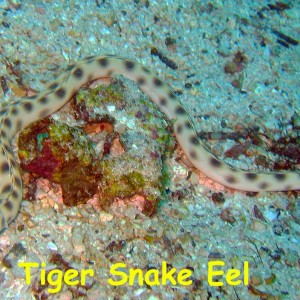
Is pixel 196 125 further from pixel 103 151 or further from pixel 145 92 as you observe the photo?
pixel 103 151

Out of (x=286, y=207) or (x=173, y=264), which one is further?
(x=286, y=207)

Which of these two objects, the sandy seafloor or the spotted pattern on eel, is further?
the spotted pattern on eel

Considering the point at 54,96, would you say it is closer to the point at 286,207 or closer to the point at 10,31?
the point at 10,31

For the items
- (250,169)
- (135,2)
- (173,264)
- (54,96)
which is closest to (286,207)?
(250,169)

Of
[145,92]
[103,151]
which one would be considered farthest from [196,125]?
[103,151]
